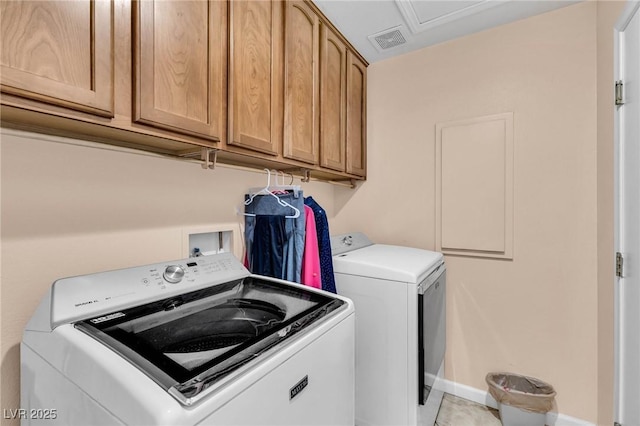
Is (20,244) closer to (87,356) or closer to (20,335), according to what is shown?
(20,335)

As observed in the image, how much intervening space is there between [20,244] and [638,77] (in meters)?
2.45

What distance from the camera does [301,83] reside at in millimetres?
1618

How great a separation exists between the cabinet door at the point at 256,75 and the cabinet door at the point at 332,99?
0.40m

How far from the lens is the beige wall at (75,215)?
899 mm

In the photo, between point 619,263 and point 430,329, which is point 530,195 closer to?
point 619,263

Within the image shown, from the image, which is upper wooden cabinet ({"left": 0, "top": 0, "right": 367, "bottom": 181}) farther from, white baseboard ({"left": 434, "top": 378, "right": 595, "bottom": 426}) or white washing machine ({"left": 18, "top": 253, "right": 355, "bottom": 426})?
white baseboard ({"left": 434, "top": 378, "right": 595, "bottom": 426})

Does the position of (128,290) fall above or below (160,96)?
below

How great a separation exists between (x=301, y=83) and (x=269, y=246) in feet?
3.06

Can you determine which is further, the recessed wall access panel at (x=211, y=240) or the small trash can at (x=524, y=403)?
the small trash can at (x=524, y=403)

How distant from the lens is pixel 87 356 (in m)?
0.64

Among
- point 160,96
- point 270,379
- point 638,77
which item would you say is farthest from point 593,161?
point 160,96

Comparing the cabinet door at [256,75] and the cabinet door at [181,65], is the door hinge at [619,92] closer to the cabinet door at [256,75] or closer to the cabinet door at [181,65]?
the cabinet door at [256,75]

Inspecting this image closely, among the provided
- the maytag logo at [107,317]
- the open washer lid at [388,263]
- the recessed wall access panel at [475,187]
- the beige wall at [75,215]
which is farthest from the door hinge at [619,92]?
the maytag logo at [107,317]

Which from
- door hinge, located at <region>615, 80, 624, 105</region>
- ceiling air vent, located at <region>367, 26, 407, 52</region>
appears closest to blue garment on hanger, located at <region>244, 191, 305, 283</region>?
ceiling air vent, located at <region>367, 26, 407, 52</region>
